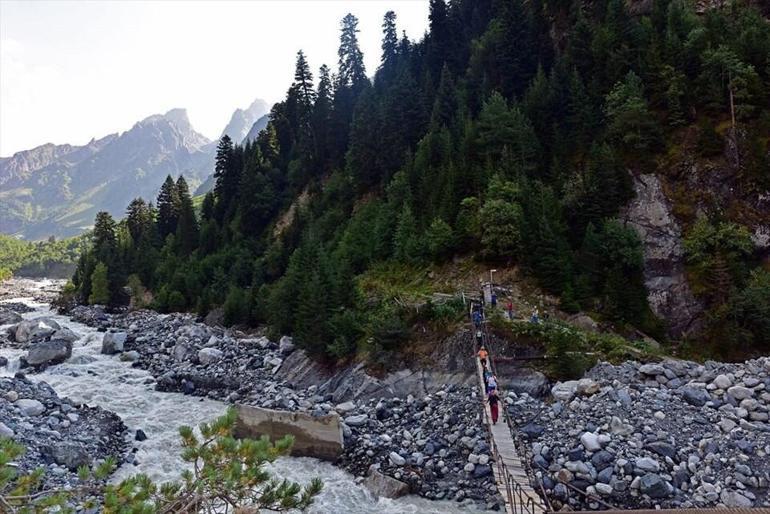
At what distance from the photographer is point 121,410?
978 inches

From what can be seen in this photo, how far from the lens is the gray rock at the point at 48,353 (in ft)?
105

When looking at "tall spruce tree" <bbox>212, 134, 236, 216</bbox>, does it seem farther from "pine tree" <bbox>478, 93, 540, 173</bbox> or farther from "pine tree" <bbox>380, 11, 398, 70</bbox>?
"pine tree" <bbox>478, 93, 540, 173</bbox>

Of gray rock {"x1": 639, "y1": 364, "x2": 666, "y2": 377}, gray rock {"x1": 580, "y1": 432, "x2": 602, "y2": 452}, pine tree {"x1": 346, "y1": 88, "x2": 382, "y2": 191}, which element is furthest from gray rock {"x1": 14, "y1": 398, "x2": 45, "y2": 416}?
pine tree {"x1": 346, "y1": 88, "x2": 382, "y2": 191}

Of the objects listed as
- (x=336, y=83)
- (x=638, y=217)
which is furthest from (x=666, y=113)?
(x=336, y=83)

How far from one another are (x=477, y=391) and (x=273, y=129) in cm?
5814

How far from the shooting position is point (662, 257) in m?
28.1

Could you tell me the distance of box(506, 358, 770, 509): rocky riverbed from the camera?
13773 mm

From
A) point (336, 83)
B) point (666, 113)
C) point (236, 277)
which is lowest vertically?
point (236, 277)

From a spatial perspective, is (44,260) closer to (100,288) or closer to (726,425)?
(100,288)

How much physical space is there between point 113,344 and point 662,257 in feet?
125

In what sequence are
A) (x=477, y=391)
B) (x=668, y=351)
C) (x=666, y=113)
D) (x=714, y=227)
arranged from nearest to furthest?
(x=477, y=391) → (x=668, y=351) → (x=714, y=227) → (x=666, y=113)

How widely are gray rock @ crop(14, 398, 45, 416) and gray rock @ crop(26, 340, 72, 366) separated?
11.4 metres

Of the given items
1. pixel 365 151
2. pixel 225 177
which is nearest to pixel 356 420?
pixel 365 151

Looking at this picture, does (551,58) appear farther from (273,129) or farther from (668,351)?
(273,129)
